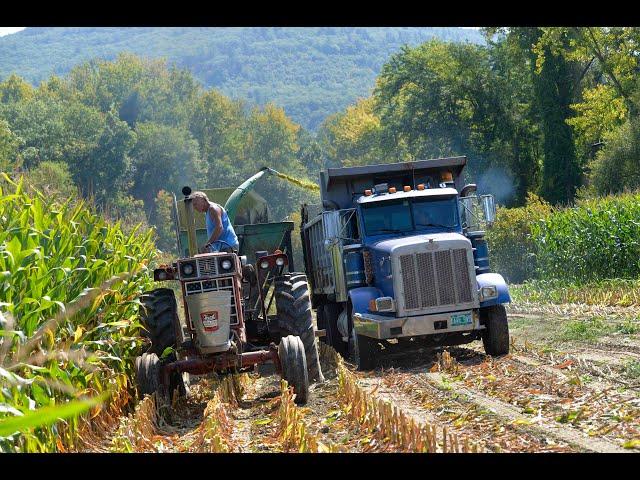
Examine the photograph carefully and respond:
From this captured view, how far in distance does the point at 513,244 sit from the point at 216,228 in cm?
3063

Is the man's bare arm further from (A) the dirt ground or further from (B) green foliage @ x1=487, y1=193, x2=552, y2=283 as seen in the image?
(B) green foliage @ x1=487, y1=193, x2=552, y2=283

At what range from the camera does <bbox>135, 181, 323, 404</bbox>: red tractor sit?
1030 centimetres

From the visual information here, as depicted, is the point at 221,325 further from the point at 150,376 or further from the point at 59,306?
the point at 59,306

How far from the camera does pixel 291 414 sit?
871 centimetres

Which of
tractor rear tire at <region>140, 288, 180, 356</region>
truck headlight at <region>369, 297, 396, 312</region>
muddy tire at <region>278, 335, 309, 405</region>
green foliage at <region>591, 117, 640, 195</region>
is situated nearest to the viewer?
muddy tire at <region>278, 335, 309, 405</region>

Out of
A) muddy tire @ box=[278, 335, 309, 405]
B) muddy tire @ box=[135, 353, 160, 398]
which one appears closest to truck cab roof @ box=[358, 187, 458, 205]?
muddy tire @ box=[278, 335, 309, 405]

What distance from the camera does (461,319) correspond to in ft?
44.0

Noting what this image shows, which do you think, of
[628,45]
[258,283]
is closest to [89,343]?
[258,283]

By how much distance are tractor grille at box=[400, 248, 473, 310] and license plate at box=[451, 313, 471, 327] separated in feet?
0.64

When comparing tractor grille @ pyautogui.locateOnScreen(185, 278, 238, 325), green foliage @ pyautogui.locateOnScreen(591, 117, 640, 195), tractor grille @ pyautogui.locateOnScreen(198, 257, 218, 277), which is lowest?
tractor grille @ pyautogui.locateOnScreen(185, 278, 238, 325)

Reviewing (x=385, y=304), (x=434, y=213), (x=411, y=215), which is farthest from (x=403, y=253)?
(x=434, y=213)

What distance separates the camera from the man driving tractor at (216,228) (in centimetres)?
1080
